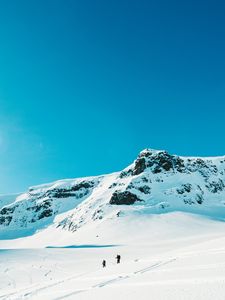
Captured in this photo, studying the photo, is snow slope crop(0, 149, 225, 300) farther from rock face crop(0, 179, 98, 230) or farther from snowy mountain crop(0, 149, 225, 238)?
rock face crop(0, 179, 98, 230)

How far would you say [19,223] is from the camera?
171750mm

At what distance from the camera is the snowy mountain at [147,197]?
108 meters

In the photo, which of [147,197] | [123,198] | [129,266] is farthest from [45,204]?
[129,266]

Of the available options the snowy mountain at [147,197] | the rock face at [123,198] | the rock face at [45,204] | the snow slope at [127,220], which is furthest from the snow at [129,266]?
the rock face at [45,204]

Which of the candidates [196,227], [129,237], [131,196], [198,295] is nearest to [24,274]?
[198,295]

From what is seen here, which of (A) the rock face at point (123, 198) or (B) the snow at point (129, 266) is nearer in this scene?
(B) the snow at point (129, 266)

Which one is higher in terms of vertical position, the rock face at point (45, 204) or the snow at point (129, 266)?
the rock face at point (45, 204)

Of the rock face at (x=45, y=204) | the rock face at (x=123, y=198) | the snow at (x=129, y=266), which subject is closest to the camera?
the snow at (x=129, y=266)

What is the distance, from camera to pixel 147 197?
113750mm

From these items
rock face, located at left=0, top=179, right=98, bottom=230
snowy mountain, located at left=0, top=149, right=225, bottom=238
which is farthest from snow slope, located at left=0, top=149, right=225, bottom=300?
rock face, located at left=0, top=179, right=98, bottom=230

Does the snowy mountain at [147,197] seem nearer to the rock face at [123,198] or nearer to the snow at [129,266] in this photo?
the rock face at [123,198]

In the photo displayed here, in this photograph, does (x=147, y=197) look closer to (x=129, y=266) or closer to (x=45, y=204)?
(x=45, y=204)

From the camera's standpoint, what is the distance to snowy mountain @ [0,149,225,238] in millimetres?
107750

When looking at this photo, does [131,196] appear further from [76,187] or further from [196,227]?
[76,187]
